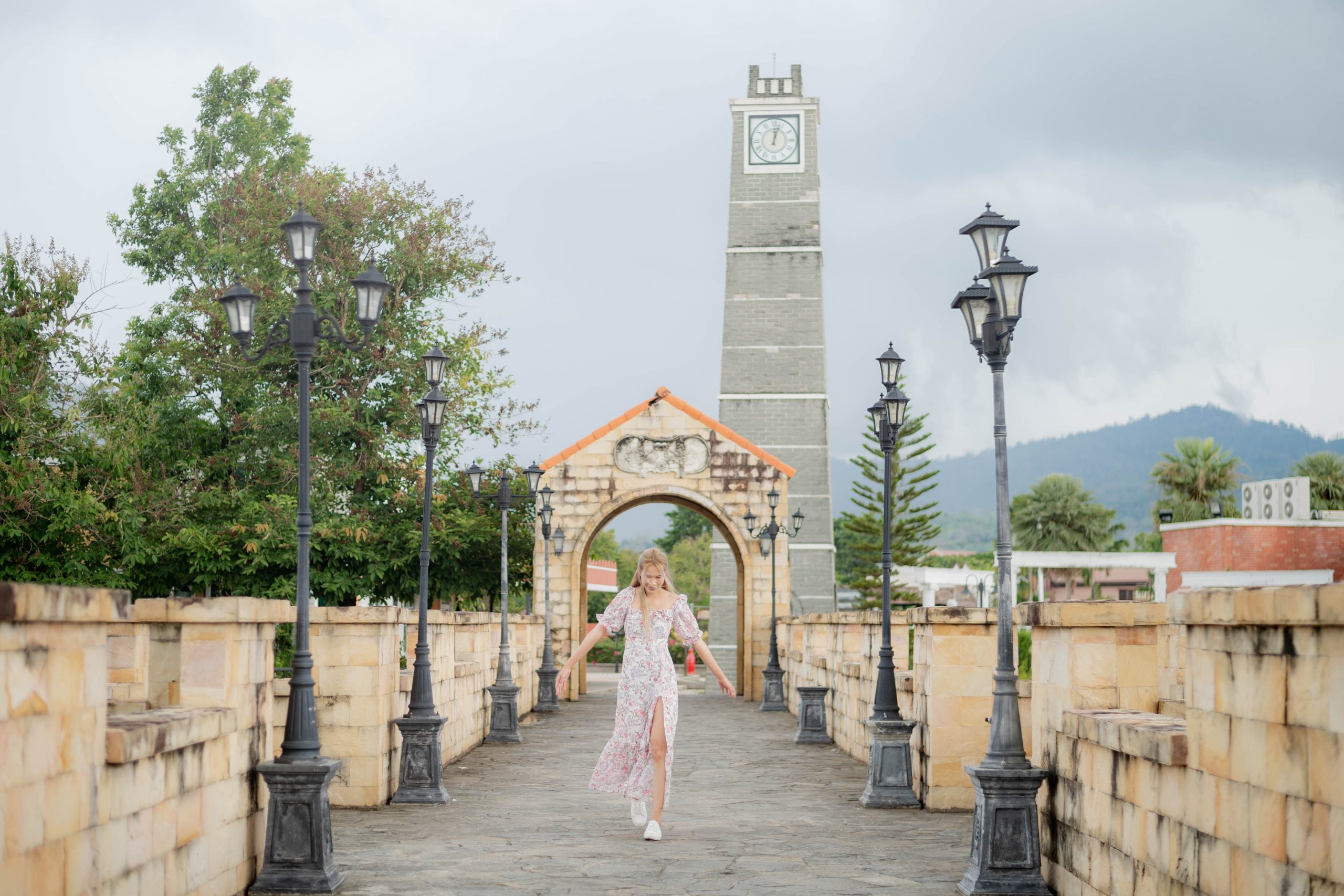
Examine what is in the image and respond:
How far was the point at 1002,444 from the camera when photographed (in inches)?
328

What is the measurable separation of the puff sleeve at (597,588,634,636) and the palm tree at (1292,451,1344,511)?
1991 inches

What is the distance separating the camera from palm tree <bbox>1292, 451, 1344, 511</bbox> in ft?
182

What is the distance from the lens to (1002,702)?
7840 millimetres

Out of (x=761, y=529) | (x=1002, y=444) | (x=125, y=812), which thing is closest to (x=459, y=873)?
(x=125, y=812)

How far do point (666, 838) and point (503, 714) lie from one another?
854 centimetres

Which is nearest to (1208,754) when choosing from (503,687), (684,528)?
(503,687)

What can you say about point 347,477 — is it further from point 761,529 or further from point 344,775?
point 344,775

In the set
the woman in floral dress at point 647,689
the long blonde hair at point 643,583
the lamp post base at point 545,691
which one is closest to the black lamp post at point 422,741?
the woman in floral dress at point 647,689

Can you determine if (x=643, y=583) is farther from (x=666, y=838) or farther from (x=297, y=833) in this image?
(x=297, y=833)

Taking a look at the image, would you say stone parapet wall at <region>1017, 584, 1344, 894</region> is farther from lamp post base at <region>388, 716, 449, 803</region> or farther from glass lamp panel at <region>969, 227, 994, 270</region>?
lamp post base at <region>388, 716, 449, 803</region>

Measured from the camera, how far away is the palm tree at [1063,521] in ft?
198

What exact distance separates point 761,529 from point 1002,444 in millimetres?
20694

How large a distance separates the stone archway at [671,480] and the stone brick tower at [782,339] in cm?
1185

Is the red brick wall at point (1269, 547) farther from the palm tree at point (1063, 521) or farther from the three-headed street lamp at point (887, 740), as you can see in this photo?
the three-headed street lamp at point (887, 740)
